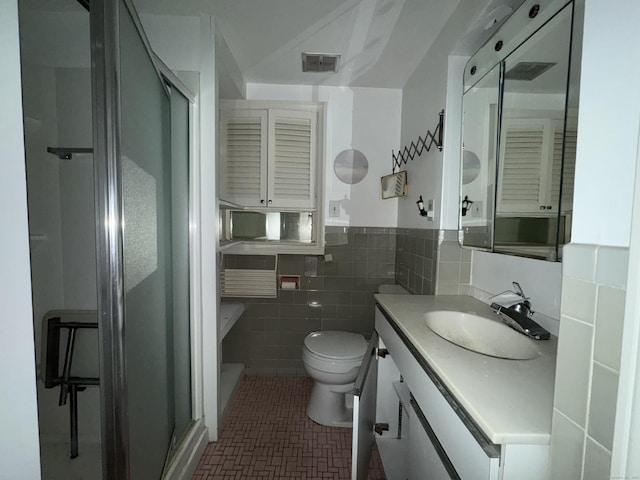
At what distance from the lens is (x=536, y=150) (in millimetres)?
1104

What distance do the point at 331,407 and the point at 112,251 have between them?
1.67 meters

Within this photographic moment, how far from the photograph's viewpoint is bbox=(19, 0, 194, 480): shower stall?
726 mm

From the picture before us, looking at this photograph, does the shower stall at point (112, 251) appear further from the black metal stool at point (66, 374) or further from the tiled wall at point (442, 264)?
the tiled wall at point (442, 264)

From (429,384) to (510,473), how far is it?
297mm

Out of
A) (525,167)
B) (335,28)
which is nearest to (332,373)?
(525,167)

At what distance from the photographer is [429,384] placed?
88cm

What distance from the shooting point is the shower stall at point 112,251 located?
2.38ft

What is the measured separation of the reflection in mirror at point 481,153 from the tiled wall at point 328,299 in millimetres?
871

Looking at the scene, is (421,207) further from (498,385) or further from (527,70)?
(498,385)

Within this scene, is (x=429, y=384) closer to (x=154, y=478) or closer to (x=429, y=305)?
(x=429, y=305)

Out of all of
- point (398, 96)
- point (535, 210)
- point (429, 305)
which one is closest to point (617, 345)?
point (535, 210)

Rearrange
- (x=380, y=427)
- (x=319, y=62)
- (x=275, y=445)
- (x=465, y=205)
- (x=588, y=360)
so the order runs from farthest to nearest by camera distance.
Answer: (x=319, y=62) → (x=275, y=445) → (x=465, y=205) → (x=380, y=427) → (x=588, y=360)

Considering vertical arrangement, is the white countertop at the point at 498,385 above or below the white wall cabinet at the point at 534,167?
below

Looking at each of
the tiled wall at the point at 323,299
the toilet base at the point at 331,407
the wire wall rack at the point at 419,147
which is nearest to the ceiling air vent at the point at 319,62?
the wire wall rack at the point at 419,147
